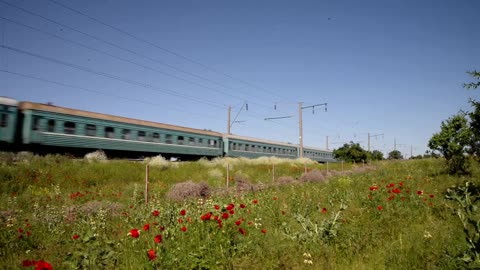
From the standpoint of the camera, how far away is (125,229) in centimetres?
526

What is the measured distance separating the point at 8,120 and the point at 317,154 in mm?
42149

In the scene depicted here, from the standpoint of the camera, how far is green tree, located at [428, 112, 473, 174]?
12820 mm

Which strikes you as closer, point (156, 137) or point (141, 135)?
point (141, 135)

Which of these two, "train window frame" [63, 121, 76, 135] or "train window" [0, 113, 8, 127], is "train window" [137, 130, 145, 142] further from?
"train window" [0, 113, 8, 127]

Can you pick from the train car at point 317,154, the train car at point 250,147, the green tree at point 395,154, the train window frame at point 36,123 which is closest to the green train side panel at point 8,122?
the train window frame at point 36,123

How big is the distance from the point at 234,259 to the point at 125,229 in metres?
2.84

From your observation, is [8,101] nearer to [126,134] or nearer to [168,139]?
[126,134]

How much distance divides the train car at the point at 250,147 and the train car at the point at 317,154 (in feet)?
17.5

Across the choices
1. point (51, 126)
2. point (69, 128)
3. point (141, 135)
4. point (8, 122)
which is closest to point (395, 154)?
point (141, 135)

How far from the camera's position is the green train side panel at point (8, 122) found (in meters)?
14.2

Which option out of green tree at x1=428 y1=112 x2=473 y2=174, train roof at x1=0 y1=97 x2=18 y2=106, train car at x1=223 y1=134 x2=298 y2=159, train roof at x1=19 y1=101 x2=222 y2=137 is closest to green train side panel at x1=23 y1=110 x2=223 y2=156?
train roof at x1=19 y1=101 x2=222 y2=137

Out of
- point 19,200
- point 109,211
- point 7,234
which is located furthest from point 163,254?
point 19,200

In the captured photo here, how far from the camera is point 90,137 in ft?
57.5

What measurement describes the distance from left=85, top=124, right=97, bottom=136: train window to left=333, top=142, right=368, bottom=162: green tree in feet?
94.3
